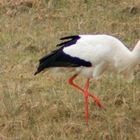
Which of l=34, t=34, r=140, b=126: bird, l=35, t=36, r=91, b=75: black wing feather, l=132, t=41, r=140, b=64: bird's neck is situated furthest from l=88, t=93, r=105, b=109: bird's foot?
l=132, t=41, r=140, b=64: bird's neck

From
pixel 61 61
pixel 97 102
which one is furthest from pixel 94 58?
pixel 97 102

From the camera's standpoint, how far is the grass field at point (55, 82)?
6.27 m

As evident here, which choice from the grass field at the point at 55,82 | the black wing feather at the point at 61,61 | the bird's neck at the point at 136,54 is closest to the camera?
the grass field at the point at 55,82

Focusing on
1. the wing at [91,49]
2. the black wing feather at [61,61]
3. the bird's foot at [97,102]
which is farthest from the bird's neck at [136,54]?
the bird's foot at [97,102]

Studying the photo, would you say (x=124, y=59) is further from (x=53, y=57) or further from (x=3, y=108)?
(x=3, y=108)

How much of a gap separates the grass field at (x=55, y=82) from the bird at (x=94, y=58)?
9.2 inches

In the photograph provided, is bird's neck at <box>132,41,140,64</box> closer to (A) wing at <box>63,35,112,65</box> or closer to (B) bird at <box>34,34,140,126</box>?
(B) bird at <box>34,34,140,126</box>

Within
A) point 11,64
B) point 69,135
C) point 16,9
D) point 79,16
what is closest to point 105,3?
point 79,16

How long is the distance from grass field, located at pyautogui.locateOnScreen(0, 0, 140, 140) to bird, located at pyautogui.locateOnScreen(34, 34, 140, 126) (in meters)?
0.23

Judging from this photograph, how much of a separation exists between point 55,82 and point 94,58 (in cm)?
103

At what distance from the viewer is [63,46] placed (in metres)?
6.79

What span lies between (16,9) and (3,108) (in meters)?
3.85

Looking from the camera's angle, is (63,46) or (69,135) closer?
(69,135)

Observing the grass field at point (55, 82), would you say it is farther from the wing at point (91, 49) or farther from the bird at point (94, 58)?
the wing at point (91, 49)
